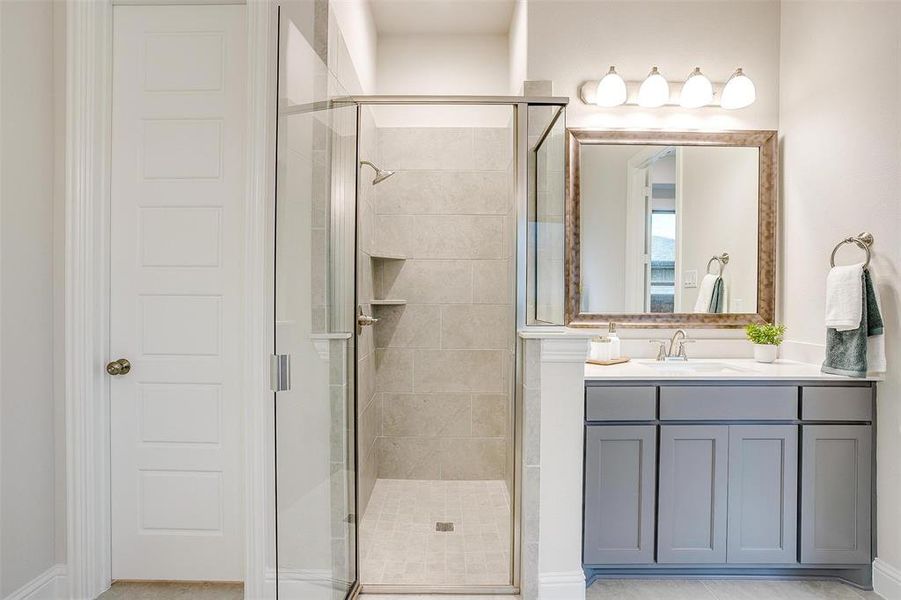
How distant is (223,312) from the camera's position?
6.97 feet

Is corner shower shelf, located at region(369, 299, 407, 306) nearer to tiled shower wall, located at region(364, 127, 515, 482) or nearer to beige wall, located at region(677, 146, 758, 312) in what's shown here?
tiled shower wall, located at region(364, 127, 515, 482)

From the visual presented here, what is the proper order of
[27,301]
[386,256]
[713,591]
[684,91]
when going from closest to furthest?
[27,301], [713,591], [684,91], [386,256]

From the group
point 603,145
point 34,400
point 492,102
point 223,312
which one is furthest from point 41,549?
point 603,145

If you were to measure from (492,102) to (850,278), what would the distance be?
158 centimetres

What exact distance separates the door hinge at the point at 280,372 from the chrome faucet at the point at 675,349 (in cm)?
203

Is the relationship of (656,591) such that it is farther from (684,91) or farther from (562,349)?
(684,91)

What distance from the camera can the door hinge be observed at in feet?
3.52

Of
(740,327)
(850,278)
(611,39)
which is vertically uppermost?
(611,39)

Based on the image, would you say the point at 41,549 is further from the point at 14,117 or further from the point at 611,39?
the point at 611,39

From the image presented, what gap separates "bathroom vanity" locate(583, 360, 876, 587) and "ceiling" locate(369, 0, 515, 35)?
2284 millimetres

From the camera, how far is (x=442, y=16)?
10.3 feet

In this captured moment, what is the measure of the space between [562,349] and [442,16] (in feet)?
7.45

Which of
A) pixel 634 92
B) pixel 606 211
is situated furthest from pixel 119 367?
pixel 634 92

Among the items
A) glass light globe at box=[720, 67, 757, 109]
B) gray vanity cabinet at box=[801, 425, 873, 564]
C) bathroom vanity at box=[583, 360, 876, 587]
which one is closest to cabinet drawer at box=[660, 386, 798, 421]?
bathroom vanity at box=[583, 360, 876, 587]
